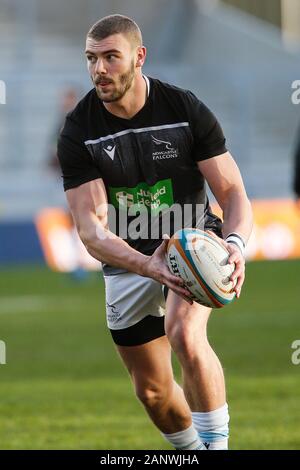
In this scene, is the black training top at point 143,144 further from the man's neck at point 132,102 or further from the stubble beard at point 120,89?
the stubble beard at point 120,89

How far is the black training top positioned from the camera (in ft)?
22.0

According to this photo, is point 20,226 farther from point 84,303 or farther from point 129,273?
point 129,273

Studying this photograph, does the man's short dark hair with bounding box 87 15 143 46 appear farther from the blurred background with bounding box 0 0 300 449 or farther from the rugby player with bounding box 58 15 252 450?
the blurred background with bounding box 0 0 300 449

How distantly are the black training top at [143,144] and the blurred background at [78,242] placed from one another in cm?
196

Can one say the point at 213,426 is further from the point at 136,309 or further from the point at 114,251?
the point at 114,251

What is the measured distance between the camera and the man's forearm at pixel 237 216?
6570mm

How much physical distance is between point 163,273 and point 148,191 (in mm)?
765

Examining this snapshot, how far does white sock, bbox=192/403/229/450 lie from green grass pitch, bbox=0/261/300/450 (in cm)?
104

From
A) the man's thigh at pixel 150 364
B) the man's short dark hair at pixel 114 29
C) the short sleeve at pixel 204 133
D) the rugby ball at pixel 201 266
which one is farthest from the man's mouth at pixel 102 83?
the man's thigh at pixel 150 364

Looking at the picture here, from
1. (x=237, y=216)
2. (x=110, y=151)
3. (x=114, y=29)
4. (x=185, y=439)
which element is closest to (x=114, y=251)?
(x=110, y=151)

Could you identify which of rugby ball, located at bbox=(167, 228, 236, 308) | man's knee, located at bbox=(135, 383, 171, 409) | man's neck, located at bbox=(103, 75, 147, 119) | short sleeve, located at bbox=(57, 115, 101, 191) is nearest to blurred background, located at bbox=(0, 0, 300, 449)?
man's knee, located at bbox=(135, 383, 171, 409)

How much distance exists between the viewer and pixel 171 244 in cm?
620
